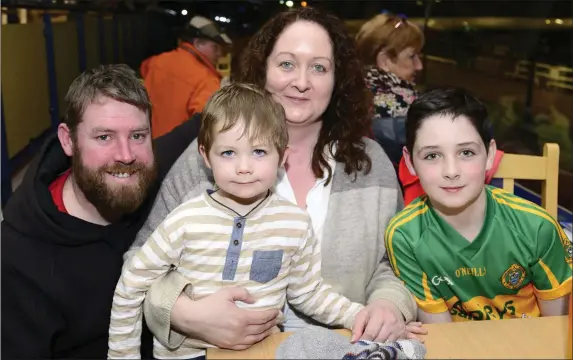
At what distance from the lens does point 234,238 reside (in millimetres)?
1309

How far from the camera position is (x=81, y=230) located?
1.55 m

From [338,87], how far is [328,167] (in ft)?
0.77

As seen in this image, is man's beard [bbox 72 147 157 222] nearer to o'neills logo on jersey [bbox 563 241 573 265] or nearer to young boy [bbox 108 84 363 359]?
young boy [bbox 108 84 363 359]

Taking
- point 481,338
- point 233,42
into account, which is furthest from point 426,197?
point 233,42

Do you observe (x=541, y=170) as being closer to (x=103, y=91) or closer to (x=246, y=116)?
(x=246, y=116)

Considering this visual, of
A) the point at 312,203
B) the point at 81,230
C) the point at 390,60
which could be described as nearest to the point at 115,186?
the point at 81,230

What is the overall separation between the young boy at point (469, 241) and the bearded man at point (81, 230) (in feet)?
2.23

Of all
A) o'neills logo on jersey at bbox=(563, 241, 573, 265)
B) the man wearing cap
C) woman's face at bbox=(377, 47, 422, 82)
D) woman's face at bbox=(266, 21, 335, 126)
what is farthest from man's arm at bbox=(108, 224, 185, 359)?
woman's face at bbox=(377, 47, 422, 82)

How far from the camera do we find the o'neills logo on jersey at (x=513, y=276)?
149 centimetres

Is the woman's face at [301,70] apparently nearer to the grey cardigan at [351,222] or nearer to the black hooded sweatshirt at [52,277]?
the grey cardigan at [351,222]

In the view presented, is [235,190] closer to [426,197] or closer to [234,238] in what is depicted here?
[234,238]

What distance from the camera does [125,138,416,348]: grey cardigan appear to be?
1518 millimetres

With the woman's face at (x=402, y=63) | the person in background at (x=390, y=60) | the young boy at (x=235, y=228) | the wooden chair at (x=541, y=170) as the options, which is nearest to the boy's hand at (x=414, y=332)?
the young boy at (x=235, y=228)

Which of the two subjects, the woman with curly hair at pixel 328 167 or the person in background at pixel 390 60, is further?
the person in background at pixel 390 60
